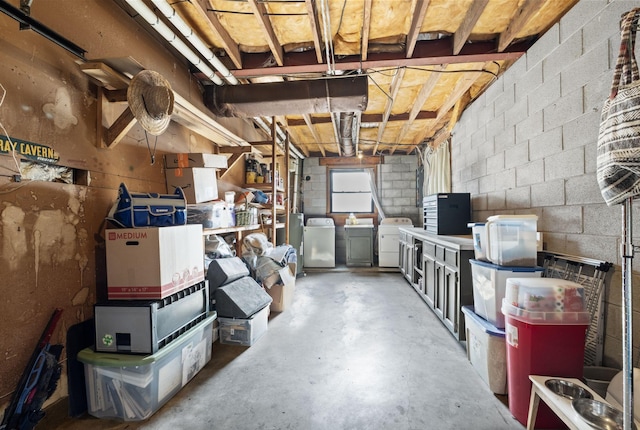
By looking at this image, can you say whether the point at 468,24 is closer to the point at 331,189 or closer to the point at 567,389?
the point at 567,389

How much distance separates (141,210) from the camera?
5.17ft

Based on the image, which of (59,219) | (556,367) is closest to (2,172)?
(59,219)

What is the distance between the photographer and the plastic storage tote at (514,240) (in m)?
1.76

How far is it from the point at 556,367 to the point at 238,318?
6.90ft

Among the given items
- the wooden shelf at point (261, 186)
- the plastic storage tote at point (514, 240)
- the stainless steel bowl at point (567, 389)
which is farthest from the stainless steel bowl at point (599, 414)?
the wooden shelf at point (261, 186)

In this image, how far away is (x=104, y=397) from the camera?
1430 millimetres

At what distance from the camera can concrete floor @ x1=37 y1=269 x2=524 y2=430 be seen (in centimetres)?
142

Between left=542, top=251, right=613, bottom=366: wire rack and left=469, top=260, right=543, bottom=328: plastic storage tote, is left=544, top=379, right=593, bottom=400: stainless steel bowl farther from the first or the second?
left=542, top=251, right=613, bottom=366: wire rack

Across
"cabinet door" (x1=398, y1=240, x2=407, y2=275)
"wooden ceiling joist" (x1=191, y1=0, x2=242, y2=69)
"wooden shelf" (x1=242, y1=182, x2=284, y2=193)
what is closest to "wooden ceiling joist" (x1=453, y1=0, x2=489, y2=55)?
"wooden ceiling joist" (x1=191, y1=0, x2=242, y2=69)

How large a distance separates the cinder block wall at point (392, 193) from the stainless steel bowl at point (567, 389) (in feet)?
15.6

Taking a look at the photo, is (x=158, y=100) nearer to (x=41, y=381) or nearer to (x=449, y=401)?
(x=41, y=381)

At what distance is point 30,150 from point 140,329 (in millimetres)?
1038

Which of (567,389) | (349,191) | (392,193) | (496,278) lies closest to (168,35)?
(496,278)

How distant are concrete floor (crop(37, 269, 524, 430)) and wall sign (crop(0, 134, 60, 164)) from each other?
1.31 metres
